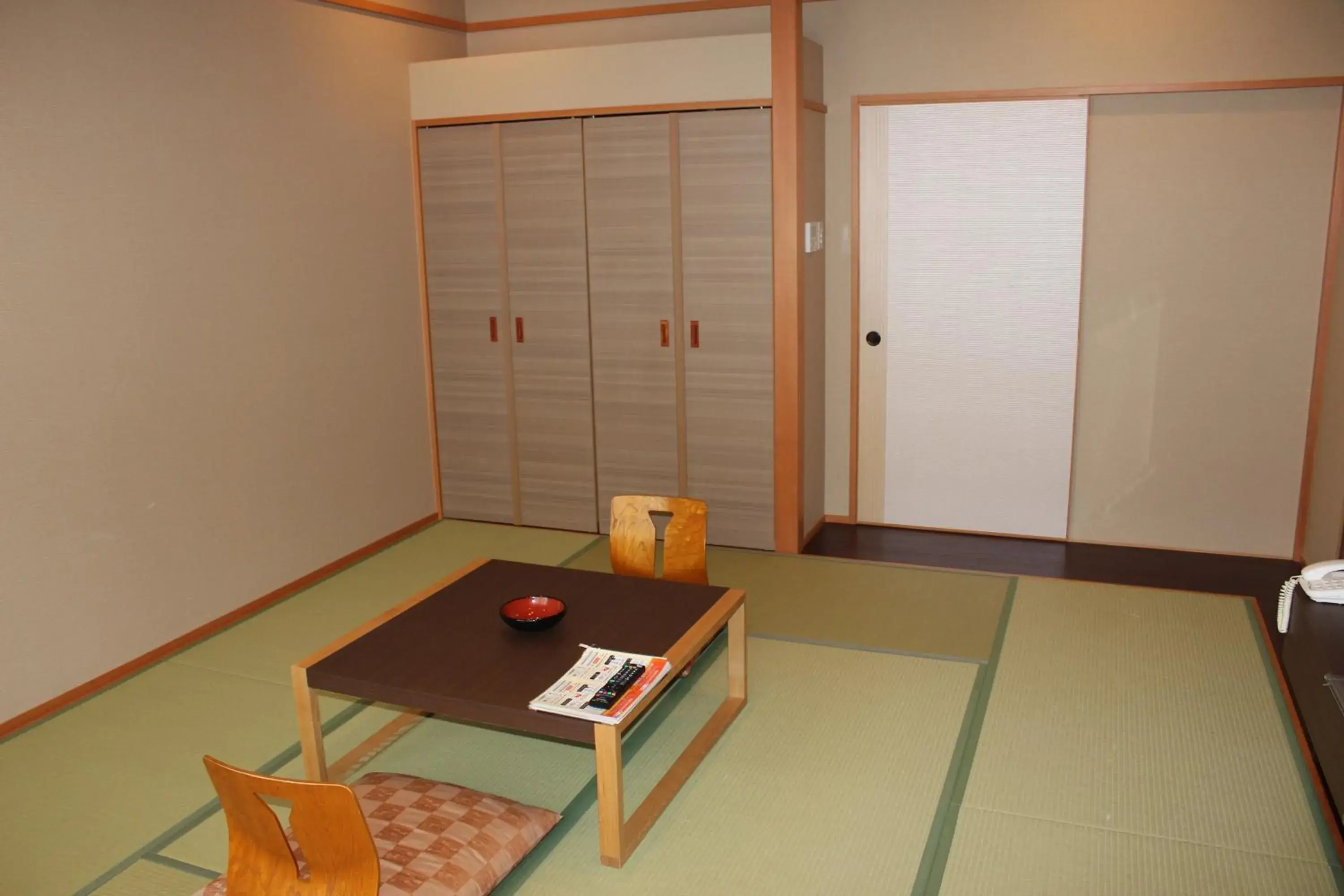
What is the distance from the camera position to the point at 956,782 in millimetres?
3227

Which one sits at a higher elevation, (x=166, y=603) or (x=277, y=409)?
(x=277, y=409)

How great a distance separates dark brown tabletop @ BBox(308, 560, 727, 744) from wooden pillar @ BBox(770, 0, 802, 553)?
1.63 metres

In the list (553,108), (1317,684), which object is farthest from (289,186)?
(1317,684)

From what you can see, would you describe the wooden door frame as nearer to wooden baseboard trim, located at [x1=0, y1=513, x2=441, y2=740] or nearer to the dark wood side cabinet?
the dark wood side cabinet

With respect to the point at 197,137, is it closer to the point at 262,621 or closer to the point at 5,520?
the point at 5,520

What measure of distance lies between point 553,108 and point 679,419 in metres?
1.67

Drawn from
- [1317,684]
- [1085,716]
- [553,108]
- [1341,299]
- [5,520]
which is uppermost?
[553,108]

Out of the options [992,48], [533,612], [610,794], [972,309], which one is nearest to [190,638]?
[533,612]

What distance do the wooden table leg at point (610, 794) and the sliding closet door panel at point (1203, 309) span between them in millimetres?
3513

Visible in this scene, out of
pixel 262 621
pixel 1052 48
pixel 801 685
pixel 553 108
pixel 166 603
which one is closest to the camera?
pixel 801 685

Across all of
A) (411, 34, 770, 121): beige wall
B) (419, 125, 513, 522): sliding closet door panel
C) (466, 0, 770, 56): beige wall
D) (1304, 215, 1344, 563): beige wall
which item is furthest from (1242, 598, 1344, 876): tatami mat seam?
(419, 125, 513, 522): sliding closet door panel

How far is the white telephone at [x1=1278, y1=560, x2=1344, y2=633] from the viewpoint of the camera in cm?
336

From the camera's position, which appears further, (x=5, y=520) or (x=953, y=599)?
(x=953, y=599)

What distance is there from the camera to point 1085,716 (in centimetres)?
361
